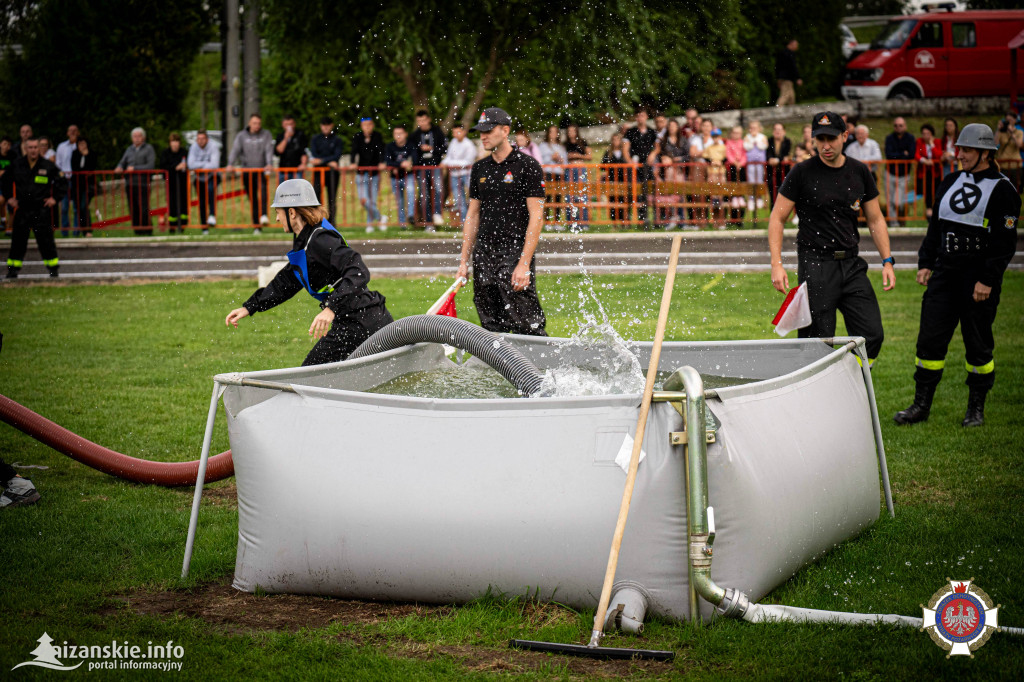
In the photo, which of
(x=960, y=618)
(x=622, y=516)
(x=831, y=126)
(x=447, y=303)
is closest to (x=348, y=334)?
(x=447, y=303)

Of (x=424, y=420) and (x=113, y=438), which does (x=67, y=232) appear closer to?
(x=113, y=438)

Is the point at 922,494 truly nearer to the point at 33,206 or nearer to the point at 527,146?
the point at 527,146

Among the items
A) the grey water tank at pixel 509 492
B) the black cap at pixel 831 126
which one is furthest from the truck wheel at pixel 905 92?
the grey water tank at pixel 509 492

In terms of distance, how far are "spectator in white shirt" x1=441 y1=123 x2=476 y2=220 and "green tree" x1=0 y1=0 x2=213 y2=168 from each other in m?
14.8

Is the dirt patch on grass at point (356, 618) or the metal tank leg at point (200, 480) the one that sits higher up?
the metal tank leg at point (200, 480)

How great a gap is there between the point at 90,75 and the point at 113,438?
25.5m

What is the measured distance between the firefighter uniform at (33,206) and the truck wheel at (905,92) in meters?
22.0

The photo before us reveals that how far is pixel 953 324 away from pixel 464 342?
4.03 meters

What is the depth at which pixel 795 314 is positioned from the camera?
288 inches

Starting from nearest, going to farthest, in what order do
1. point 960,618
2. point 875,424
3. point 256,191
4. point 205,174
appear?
point 960,618, point 875,424, point 205,174, point 256,191

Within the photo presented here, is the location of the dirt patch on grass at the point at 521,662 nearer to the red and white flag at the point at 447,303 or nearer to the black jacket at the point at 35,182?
the red and white flag at the point at 447,303

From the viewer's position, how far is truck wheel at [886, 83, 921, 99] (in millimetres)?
29969

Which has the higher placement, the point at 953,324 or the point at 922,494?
the point at 953,324

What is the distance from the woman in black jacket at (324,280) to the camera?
675 cm
